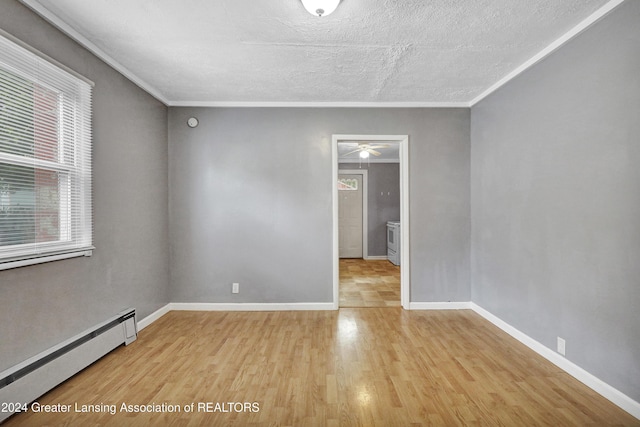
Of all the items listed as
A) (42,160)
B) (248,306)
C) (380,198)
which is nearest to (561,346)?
(248,306)

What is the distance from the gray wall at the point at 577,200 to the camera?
189cm

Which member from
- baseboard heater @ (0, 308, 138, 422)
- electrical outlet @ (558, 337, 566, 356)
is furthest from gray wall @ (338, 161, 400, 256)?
baseboard heater @ (0, 308, 138, 422)

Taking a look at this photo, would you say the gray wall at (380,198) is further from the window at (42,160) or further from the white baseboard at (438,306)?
the window at (42,160)

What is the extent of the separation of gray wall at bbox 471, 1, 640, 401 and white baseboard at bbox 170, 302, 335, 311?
2.03 meters

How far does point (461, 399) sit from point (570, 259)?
4.42ft

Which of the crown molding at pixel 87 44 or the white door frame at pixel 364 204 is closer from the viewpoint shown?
the crown molding at pixel 87 44

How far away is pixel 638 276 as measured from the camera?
6.02ft

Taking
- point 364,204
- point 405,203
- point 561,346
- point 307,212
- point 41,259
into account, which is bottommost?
point 561,346

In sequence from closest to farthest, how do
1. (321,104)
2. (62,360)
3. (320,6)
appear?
1. (320,6)
2. (62,360)
3. (321,104)

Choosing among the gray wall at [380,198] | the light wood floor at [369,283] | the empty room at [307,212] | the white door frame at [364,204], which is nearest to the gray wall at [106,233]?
the empty room at [307,212]

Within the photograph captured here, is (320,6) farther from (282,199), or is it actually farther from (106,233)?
(106,233)

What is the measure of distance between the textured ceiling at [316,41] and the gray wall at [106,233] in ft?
0.62

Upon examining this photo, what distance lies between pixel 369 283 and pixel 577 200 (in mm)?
3398

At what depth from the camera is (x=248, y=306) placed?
3.79 meters
